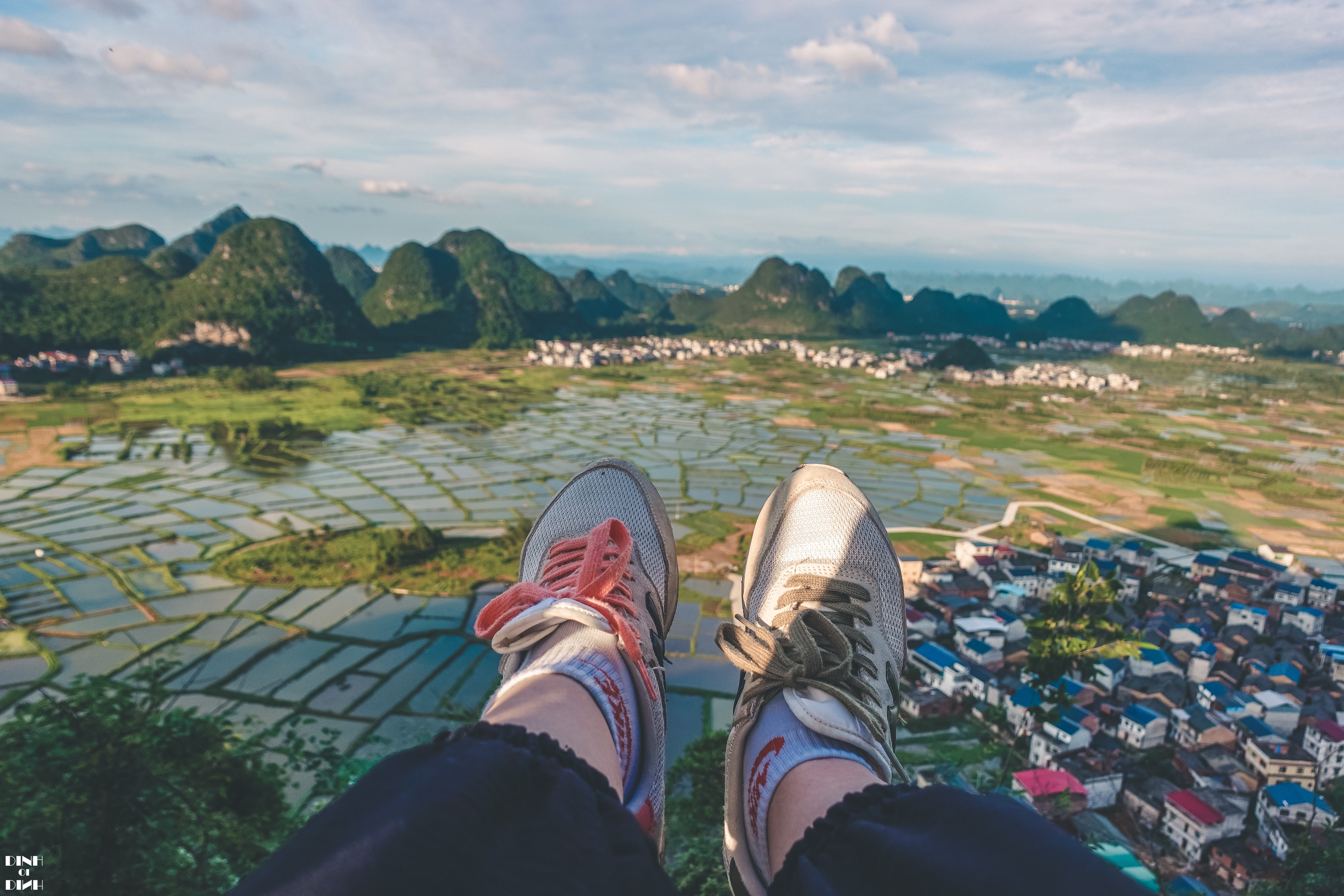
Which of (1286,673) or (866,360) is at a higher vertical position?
(866,360)

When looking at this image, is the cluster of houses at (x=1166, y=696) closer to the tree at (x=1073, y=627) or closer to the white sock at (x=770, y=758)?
the tree at (x=1073, y=627)

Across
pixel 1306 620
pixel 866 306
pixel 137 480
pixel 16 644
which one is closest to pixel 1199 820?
pixel 1306 620

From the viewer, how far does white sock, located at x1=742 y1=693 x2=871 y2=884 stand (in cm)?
101

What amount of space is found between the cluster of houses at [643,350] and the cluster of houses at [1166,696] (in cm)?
2983

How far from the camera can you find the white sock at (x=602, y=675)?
1.07 m

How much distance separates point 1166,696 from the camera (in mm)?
7707

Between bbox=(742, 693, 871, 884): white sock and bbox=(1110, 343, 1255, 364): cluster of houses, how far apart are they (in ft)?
232

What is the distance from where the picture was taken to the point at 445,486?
14.0 m

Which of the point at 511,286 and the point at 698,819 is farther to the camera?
the point at 511,286

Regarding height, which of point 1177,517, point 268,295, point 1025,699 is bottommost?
point 1025,699

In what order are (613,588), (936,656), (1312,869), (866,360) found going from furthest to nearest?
1. (866,360)
2. (936,656)
3. (1312,869)
4. (613,588)

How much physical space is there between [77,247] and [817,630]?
86.4 metres

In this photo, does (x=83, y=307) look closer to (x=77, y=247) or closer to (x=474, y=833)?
(x=77, y=247)

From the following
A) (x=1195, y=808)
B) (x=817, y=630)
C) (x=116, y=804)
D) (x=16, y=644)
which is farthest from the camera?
(x=16, y=644)
